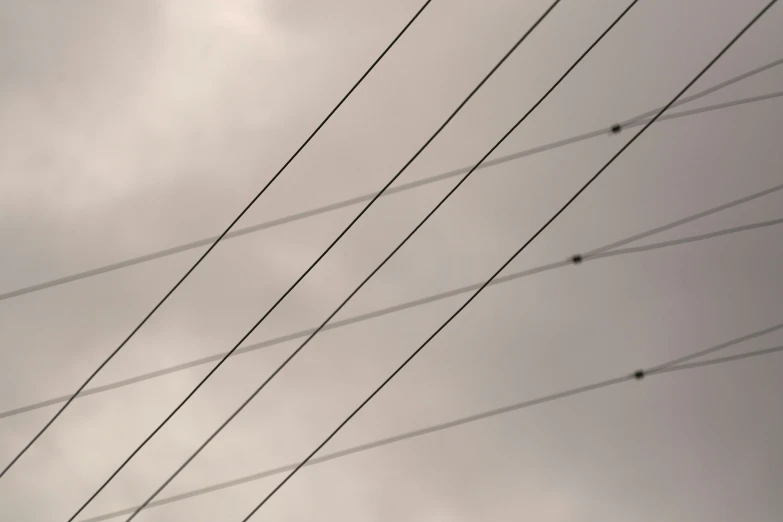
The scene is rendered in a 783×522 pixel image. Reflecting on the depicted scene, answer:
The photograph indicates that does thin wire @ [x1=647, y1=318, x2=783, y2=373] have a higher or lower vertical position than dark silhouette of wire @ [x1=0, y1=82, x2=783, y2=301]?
lower

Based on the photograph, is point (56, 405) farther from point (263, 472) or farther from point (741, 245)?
point (741, 245)

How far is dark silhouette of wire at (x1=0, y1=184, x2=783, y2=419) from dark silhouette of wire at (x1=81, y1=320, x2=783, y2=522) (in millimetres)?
1253

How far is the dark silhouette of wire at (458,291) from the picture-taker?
784cm

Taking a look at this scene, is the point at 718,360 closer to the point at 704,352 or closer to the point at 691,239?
the point at 704,352

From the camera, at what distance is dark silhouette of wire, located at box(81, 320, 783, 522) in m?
8.09

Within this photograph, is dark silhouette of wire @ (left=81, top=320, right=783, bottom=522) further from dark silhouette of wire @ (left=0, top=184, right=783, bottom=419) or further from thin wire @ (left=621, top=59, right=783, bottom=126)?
thin wire @ (left=621, top=59, right=783, bottom=126)

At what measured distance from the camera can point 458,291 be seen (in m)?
8.04

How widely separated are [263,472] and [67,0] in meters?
5.34

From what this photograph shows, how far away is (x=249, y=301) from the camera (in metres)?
8.15

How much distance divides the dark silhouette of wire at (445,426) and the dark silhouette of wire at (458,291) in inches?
49.3

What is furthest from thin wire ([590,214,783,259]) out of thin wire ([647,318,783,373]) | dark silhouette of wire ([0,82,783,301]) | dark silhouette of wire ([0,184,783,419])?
dark silhouette of wire ([0,82,783,301])

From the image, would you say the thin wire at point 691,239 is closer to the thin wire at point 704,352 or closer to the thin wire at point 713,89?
the thin wire at point 704,352

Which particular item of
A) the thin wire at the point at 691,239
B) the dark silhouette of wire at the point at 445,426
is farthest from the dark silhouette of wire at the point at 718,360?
the thin wire at the point at 691,239

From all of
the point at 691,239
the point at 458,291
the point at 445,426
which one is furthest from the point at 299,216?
the point at 691,239
